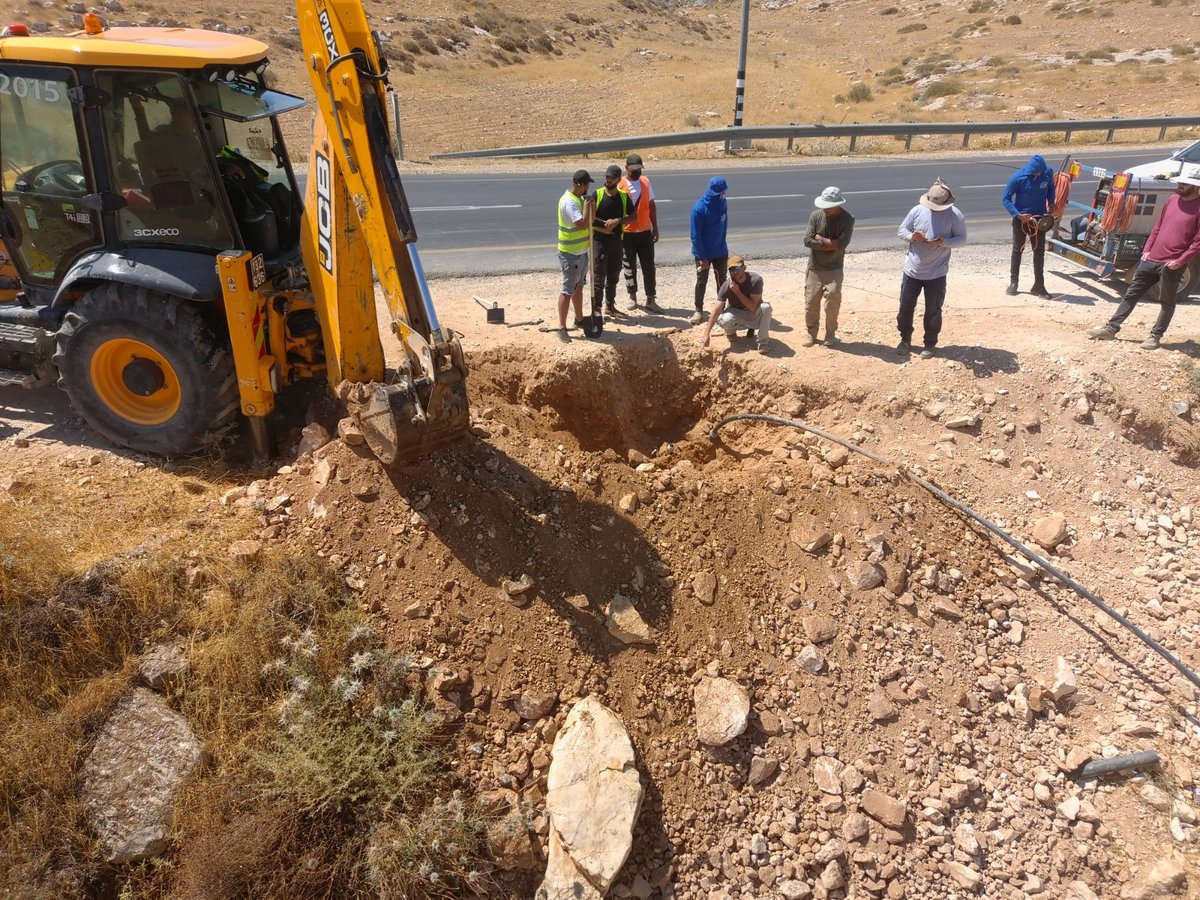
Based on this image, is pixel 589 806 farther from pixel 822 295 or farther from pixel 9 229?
pixel 9 229

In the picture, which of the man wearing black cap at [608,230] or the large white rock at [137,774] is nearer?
the large white rock at [137,774]

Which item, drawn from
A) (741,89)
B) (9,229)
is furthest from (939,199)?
(741,89)

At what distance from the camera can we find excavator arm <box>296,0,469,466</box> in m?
3.90

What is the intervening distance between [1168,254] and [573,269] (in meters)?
5.59

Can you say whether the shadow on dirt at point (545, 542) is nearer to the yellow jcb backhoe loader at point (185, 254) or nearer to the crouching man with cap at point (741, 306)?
the yellow jcb backhoe loader at point (185, 254)

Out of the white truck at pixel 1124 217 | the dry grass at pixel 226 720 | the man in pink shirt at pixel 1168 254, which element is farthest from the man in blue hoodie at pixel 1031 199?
the dry grass at pixel 226 720

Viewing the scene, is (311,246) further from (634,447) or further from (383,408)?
(634,447)

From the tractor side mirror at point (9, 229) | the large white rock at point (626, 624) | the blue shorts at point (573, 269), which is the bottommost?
the large white rock at point (626, 624)

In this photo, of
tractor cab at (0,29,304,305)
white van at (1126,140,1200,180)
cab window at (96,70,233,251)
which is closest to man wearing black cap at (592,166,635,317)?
tractor cab at (0,29,304,305)

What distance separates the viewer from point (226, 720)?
3947 mm

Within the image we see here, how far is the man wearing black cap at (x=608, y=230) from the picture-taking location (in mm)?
7672

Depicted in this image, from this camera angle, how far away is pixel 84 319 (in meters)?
5.16

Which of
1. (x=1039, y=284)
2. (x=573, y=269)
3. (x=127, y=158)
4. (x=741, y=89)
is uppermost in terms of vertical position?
(x=741, y=89)

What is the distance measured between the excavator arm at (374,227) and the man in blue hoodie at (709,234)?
13.5 ft
